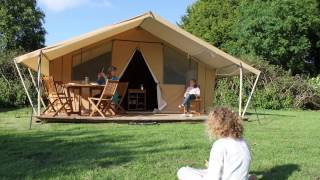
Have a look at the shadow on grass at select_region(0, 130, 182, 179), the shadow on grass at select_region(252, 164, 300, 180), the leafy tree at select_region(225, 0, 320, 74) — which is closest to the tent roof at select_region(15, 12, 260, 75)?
the shadow on grass at select_region(0, 130, 182, 179)

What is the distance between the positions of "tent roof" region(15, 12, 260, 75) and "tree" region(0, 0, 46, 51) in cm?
1633

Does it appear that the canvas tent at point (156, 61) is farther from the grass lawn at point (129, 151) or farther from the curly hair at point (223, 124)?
the curly hair at point (223, 124)

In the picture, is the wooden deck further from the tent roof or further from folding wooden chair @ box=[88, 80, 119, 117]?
the tent roof

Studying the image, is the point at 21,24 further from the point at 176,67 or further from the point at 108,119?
the point at 108,119

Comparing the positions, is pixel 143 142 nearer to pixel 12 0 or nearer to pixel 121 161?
pixel 121 161

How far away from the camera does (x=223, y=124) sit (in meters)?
4.25

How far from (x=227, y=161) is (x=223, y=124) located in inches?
11.6

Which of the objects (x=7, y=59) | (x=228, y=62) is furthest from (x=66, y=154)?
(x=7, y=59)

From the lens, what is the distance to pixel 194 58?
14.3 m

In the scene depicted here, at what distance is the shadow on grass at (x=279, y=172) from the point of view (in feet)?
17.7

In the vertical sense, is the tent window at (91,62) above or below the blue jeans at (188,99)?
above

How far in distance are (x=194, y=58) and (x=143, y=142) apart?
6903 millimetres

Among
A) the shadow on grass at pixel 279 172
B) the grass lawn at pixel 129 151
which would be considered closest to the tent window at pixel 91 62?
the grass lawn at pixel 129 151

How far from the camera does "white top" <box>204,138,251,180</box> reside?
4.18 meters
